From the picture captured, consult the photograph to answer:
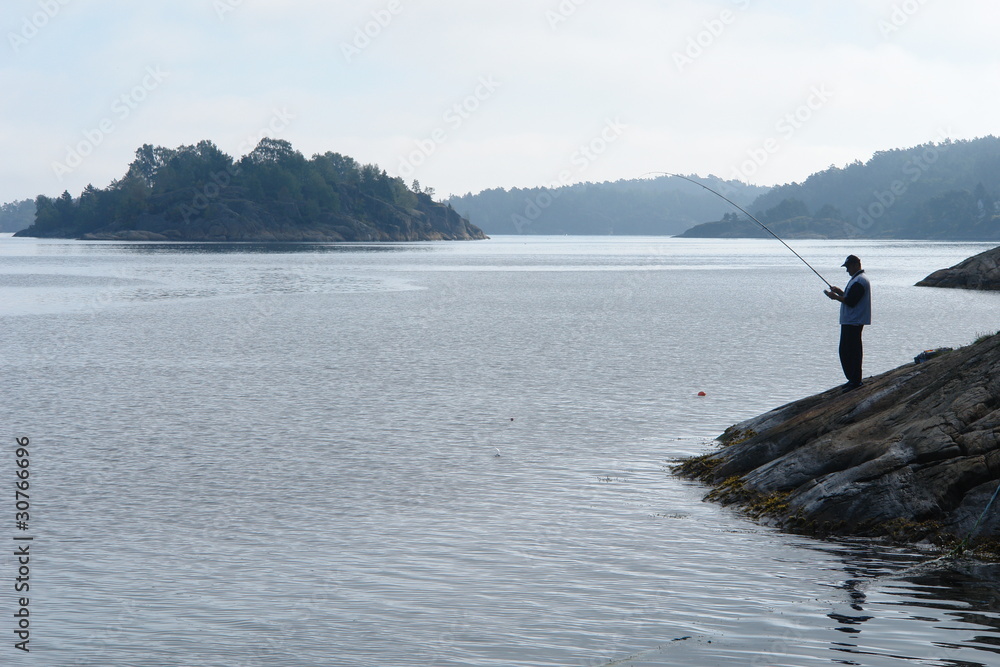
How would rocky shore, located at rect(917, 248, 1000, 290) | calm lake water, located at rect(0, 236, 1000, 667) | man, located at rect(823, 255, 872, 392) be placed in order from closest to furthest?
calm lake water, located at rect(0, 236, 1000, 667), man, located at rect(823, 255, 872, 392), rocky shore, located at rect(917, 248, 1000, 290)

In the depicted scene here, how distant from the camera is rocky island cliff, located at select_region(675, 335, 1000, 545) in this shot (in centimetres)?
1146

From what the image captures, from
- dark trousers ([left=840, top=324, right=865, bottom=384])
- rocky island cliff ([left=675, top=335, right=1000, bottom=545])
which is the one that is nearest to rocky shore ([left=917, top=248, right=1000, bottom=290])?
dark trousers ([left=840, top=324, right=865, bottom=384])

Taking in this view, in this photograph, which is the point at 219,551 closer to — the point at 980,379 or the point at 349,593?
the point at 349,593

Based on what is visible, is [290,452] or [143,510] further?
[290,452]

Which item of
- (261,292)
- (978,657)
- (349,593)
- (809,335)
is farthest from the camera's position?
(261,292)

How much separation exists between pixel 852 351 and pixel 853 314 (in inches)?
28.3

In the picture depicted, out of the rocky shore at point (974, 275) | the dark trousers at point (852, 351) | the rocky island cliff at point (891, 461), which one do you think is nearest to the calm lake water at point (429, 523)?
the rocky island cliff at point (891, 461)

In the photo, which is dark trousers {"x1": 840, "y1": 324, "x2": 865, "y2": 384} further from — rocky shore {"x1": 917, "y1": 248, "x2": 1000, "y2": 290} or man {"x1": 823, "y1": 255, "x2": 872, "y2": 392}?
rocky shore {"x1": 917, "y1": 248, "x2": 1000, "y2": 290}

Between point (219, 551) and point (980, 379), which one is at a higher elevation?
point (980, 379)

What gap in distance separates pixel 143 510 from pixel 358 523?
123 inches

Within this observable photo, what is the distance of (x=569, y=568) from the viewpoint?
35.5ft

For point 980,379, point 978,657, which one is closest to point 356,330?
point 980,379

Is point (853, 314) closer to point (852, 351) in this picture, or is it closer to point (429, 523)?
point (852, 351)

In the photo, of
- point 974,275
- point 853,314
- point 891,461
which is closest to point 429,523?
point 891,461
